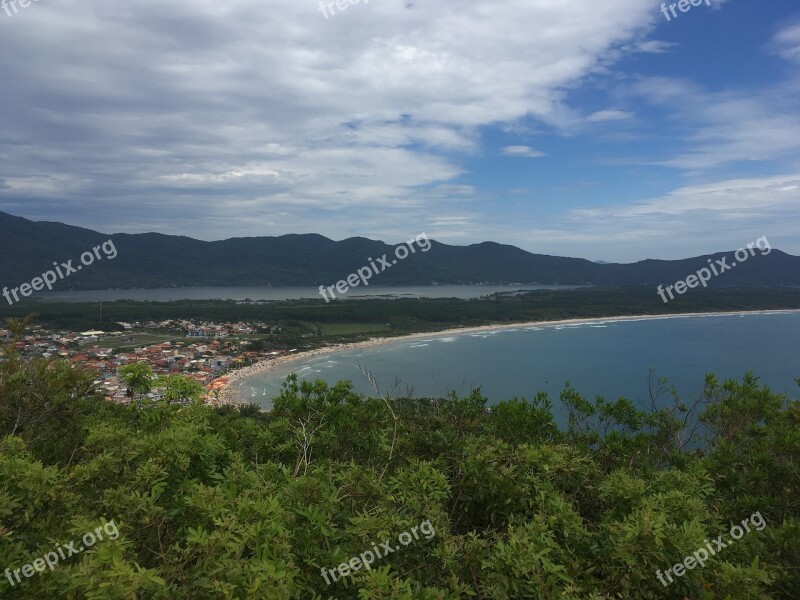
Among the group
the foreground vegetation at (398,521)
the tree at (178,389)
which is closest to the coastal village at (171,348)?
the tree at (178,389)

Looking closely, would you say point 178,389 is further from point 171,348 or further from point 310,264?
point 310,264

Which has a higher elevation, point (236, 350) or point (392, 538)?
point (392, 538)

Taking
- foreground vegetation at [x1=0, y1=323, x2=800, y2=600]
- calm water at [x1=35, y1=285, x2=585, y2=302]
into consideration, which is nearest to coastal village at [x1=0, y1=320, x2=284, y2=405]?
foreground vegetation at [x1=0, y1=323, x2=800, y2=600]

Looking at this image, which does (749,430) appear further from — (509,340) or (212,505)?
(509,340)

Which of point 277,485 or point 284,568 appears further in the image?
point 277,485

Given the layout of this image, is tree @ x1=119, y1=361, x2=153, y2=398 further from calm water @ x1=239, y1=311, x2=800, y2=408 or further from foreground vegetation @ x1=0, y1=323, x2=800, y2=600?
calm water @ x1=239, y1=311, x2=800, y2=408

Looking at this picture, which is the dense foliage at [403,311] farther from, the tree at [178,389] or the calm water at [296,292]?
the tree at [178,389]

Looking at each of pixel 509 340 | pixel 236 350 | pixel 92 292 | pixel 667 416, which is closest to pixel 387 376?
pixel 236 350
